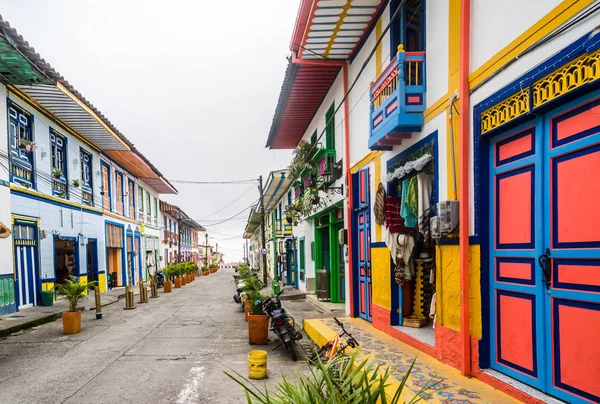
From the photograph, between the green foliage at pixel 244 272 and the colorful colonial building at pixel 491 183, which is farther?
the green foliage at pixel 244 272

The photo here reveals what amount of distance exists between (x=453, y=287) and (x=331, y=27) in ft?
18.6

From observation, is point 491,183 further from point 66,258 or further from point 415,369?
point 66,258

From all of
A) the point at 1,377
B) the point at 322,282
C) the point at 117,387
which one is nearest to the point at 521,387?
the point at 117,387

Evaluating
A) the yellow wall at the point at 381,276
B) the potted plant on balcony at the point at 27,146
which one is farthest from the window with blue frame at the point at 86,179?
the yellow wall at the point at 381,276

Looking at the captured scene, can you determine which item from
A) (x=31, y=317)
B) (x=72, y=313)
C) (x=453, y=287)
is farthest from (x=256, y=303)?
(x=31, y=317)

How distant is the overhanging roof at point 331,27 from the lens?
7.42 meters

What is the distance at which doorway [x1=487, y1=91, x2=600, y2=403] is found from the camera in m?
3.31

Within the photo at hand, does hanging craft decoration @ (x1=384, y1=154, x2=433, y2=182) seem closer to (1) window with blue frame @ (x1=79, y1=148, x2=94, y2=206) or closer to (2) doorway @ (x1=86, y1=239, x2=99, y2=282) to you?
(1) window with blue frame @ (x1=79, y1=148, x2=94, y2=206)

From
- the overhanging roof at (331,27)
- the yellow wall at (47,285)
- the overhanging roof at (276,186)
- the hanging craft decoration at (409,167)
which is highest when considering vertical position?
the overhanging roof at (331,27)

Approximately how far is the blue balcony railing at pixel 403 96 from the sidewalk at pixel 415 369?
3.20 meters

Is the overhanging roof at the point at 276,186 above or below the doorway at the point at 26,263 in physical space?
above

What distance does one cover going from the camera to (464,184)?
4707 mm

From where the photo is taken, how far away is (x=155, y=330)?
32.8 feet

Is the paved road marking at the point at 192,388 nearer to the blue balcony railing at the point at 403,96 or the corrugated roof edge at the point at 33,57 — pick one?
the blue balcony railing at the point at 403,96
